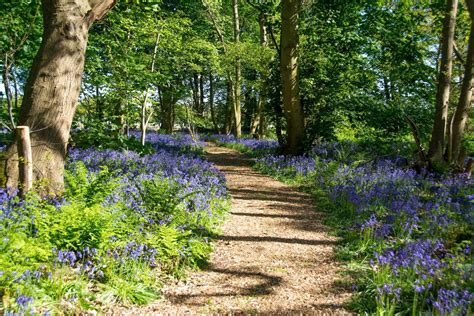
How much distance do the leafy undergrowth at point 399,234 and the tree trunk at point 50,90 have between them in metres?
4.26

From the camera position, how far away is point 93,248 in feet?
12.1

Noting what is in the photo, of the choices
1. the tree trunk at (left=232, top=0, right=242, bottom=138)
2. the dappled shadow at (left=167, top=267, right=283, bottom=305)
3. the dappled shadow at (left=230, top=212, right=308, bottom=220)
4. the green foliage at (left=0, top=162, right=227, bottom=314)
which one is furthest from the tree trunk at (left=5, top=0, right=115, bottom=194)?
the tree trunk at (left=232, top=0, right=242, bottom=138)

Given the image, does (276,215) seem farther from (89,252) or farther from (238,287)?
(89,252)

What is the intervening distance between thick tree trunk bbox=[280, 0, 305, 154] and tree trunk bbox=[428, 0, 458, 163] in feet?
14.8

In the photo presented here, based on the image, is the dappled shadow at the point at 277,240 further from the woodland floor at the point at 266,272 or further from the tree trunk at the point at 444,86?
the tree trunk at the point at 444,86

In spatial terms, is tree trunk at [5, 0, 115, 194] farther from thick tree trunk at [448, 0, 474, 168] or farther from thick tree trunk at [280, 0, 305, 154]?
thick tree trunk at [448, 0, 474, 168]

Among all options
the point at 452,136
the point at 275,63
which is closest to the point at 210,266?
the point at 452,136

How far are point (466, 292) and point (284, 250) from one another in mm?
2725

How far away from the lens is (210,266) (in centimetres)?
491

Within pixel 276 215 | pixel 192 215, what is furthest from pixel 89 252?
pixel 276 215

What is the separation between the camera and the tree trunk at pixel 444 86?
10.3 m

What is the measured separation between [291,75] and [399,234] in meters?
8.78

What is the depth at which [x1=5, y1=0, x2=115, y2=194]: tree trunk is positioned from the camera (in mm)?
4965

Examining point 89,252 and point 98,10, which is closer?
point 89,252
